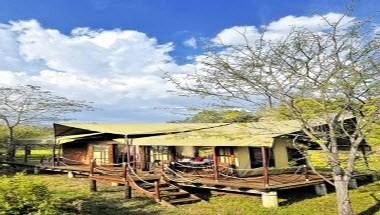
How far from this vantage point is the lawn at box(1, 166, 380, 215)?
16828mm

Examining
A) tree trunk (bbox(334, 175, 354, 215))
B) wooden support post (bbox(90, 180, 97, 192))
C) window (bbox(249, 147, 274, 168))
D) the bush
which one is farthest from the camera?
window (bbox(249, 147, 274, 168))

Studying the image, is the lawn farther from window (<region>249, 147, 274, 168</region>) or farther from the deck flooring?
window (<region>249, 147, 274, 168</region>)

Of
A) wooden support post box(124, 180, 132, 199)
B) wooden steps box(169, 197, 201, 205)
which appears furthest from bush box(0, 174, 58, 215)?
wooden support post box(124, 180, 132, 199)

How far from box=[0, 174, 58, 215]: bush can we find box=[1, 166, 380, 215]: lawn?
508cm

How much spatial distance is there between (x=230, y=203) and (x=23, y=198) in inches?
439

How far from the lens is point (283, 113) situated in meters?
14.6

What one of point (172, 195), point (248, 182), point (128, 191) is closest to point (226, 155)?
point (248, 182)

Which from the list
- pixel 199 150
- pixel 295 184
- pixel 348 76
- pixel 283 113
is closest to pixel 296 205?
pixel 295 184

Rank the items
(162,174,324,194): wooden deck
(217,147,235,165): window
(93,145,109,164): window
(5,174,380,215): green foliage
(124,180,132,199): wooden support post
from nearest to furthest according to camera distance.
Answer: (5,174,380,215): green foliage < (162,174,324,194): wooden deck < (124,180,132,199): wooden support post < (217,147,235,165): window < (93,145,109,164): window

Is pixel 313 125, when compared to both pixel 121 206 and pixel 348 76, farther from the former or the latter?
pixel 121 206

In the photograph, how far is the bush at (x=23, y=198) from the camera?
9.19 metres

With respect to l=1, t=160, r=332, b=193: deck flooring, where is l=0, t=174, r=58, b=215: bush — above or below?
above

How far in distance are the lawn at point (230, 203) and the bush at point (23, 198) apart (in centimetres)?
508

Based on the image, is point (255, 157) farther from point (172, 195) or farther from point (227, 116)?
point (227, 116)
